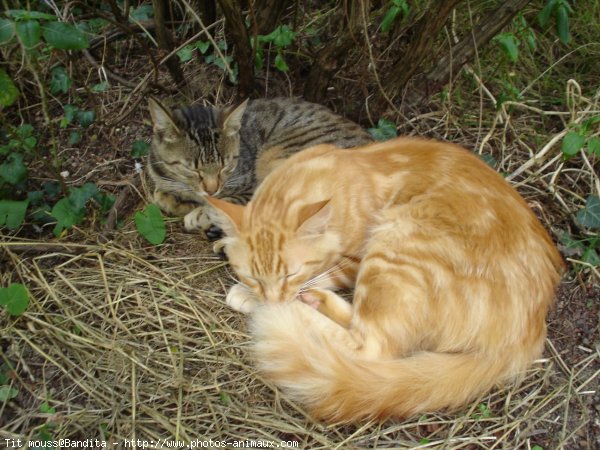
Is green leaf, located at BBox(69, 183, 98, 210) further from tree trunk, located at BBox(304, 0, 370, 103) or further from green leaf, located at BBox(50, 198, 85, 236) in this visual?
tree trunk, located at BBox(304, 0, 370, 103)

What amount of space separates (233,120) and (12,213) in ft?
4.61

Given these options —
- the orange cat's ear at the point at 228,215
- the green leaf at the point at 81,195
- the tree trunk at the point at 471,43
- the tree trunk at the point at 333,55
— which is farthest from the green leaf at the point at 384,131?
the green leaf at the point at 81,195

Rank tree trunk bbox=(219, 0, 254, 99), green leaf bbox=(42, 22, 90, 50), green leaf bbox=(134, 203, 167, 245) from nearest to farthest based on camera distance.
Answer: green leaf bbox=(42, 22, 90, 50) → green leaf bbox=(134, 203, 167, 245) → tree trunk bbox=(219, 0, 254, 99)

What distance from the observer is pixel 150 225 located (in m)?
2.98

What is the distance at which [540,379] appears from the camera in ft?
8.09

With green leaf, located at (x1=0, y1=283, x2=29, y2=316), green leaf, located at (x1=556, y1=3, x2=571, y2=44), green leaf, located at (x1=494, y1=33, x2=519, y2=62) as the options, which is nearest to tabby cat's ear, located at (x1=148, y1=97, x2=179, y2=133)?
green leaf, located at (x1=0, y1=283, x2=29, y2=316)

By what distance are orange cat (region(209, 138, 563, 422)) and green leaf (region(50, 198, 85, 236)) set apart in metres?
0.86

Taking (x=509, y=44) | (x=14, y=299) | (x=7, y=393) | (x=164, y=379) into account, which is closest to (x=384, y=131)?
(x=509, y=44)

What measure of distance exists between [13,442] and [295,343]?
1.23 metres

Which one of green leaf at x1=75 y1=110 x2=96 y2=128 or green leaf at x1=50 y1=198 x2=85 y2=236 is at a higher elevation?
green leaf at x1=75 y1=110 x2=96 y2=128

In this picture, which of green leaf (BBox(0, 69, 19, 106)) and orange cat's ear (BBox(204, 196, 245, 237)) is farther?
green leaf (BBox(0, 69, 19, 106))

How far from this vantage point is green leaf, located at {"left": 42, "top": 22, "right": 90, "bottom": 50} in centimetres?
247

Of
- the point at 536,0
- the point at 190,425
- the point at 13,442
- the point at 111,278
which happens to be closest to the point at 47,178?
the point at 111,278

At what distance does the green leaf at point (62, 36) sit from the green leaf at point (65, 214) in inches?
37.2
